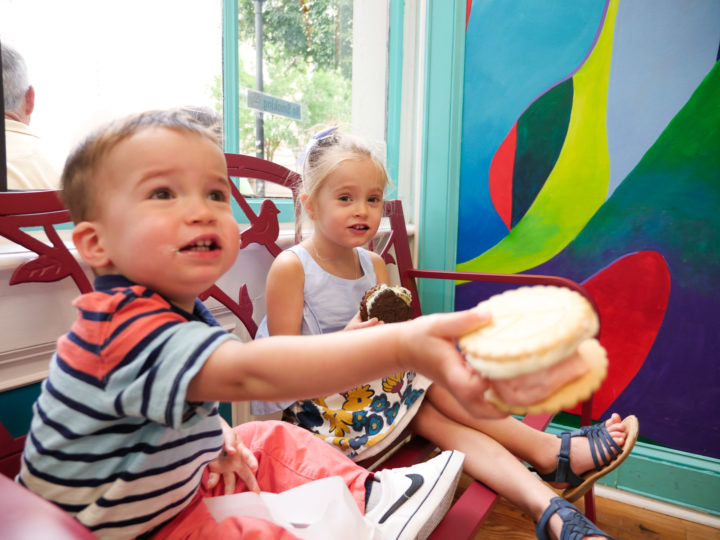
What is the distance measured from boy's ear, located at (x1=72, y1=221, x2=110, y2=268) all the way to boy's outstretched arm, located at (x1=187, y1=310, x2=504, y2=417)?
23 centimetres

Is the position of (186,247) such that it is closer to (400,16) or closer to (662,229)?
(662,229)

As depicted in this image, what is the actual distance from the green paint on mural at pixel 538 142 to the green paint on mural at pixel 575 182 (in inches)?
1.0

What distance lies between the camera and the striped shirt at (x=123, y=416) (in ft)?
1.48

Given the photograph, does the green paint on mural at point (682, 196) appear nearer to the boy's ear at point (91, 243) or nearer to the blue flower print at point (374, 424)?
the blue flower print at point (374, 424)

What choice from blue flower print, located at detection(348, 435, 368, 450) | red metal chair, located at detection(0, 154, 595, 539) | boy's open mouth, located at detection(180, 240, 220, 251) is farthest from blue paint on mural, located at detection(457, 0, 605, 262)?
boy's open mouth, located at detection(180, 240, 220, 251)

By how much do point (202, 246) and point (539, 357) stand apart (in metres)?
0.39

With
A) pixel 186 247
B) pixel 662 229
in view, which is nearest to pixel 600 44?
pixel 662 229

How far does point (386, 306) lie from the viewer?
1.13m

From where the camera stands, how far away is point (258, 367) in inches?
17.6

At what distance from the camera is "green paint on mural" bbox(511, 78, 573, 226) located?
1.94m

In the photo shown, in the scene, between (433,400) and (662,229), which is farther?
(662,229)

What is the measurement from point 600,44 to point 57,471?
7.00ft

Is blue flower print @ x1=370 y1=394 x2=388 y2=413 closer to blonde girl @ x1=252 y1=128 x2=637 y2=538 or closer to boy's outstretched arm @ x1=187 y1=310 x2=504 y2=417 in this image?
blonde girl @ x1=252 y1=128 x2=637 y2=538

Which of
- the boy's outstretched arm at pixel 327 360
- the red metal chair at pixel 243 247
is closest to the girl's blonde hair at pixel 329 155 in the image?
the red metal chair at pixel 243 247
